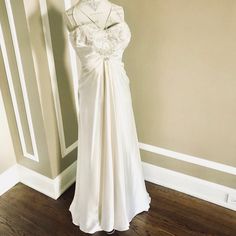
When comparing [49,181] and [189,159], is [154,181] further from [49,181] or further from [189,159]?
[49,181]

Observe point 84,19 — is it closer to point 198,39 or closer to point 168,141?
point 198,39

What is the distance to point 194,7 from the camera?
4.83ft

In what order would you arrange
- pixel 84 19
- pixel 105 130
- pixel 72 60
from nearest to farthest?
pixel 84 19 → pixel 105 130 → pixel 72 60

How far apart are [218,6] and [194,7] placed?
125 mm

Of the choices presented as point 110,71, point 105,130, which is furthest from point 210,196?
point 110,71

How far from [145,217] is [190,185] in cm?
40

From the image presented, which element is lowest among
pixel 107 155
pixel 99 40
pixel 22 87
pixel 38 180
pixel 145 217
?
pixel 145 217

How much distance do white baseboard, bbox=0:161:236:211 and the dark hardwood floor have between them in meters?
0.04

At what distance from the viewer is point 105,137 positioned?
145 centimetres

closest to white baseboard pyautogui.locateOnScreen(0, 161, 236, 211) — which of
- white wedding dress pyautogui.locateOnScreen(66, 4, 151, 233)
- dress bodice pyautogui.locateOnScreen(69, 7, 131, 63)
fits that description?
white wedding dress pyautogui.locateOnScreen(66, 4, 151, 233)

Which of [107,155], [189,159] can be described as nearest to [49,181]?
[107,155]

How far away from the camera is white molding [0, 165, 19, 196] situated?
201cm

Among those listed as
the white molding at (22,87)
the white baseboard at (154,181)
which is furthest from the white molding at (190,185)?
the white molding at (22,87)

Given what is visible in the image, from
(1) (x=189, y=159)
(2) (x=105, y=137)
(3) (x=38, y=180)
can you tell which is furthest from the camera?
(3) (x=38, y=180)
